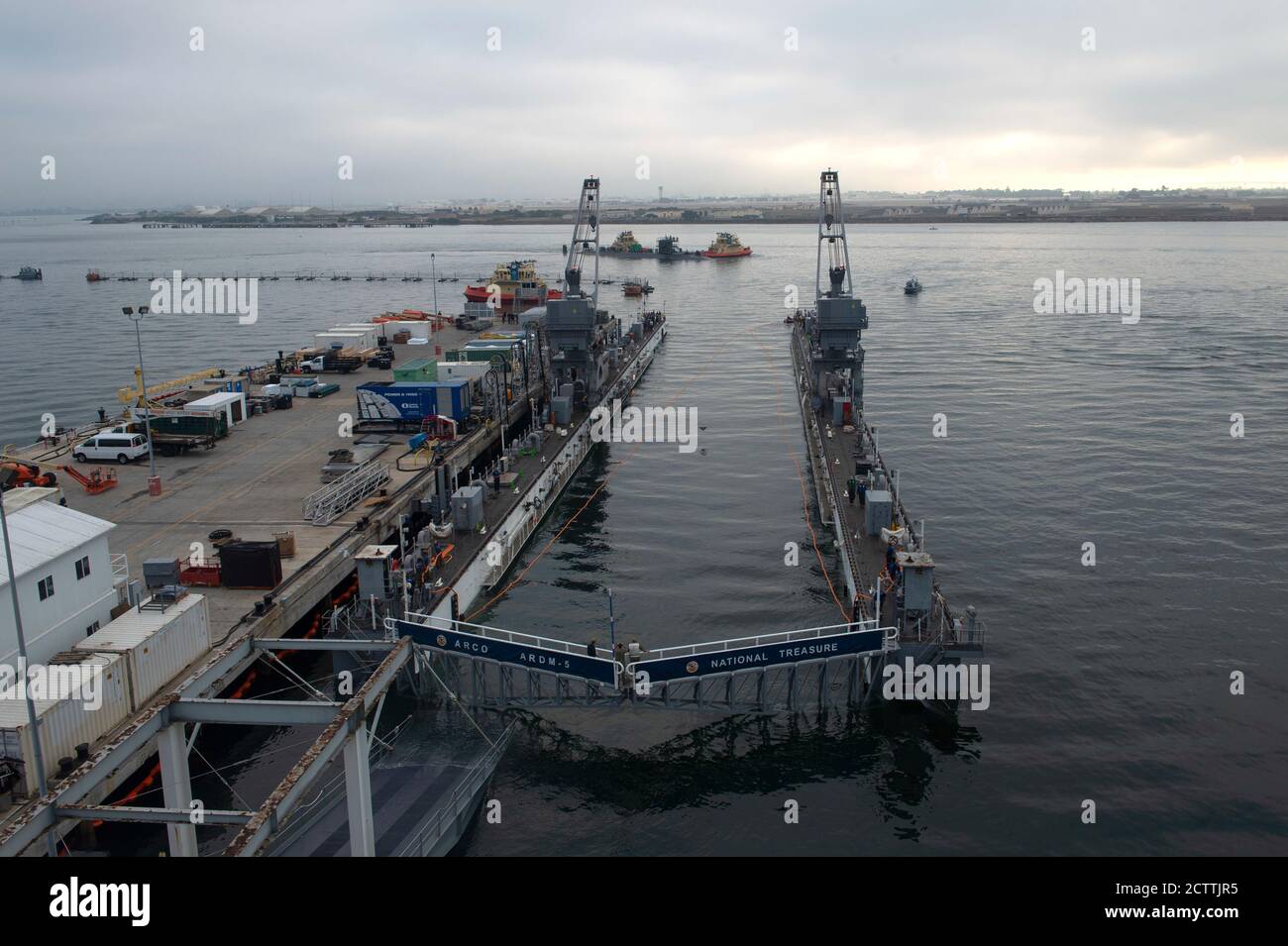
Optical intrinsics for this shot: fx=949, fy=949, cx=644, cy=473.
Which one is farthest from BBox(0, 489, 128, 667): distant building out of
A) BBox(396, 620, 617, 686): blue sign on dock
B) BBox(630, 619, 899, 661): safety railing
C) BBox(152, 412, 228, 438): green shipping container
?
BBox(152, 412, 228, 438): green shipping container

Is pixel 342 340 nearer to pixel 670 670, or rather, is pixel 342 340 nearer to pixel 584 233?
pixel 584 233

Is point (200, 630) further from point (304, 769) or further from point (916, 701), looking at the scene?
point (916, 701)

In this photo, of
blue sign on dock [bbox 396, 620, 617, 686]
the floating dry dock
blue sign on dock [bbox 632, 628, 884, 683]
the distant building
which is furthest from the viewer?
blue sign on dock [bbox 632, 628, 884, 683]

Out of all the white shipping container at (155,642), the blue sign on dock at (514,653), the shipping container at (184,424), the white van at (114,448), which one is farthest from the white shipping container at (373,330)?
the blue sign on dock at (514,653)

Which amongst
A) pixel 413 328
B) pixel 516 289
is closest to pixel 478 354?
pixel 413 328

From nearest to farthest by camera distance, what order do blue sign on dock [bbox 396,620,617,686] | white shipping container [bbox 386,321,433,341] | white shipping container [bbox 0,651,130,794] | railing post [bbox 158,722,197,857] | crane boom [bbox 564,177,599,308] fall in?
white shipping container [bbox 0,651,130,794] → railing post [bbox 158,722,197,857] → blue sign on dock [bbox 396,620,617,686] → crane boom [bbox 564,177,599,308] → white shipping container [bbox 386,321,433,341]

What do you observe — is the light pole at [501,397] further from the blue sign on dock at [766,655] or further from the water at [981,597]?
the blue sign on dock at [766,655]

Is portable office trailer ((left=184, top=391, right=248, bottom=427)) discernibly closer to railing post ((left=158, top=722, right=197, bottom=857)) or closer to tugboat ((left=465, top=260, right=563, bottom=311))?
railing post ((left=158, top=722, right=197, bottom=857))

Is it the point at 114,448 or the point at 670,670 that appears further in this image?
the point at 114,448
